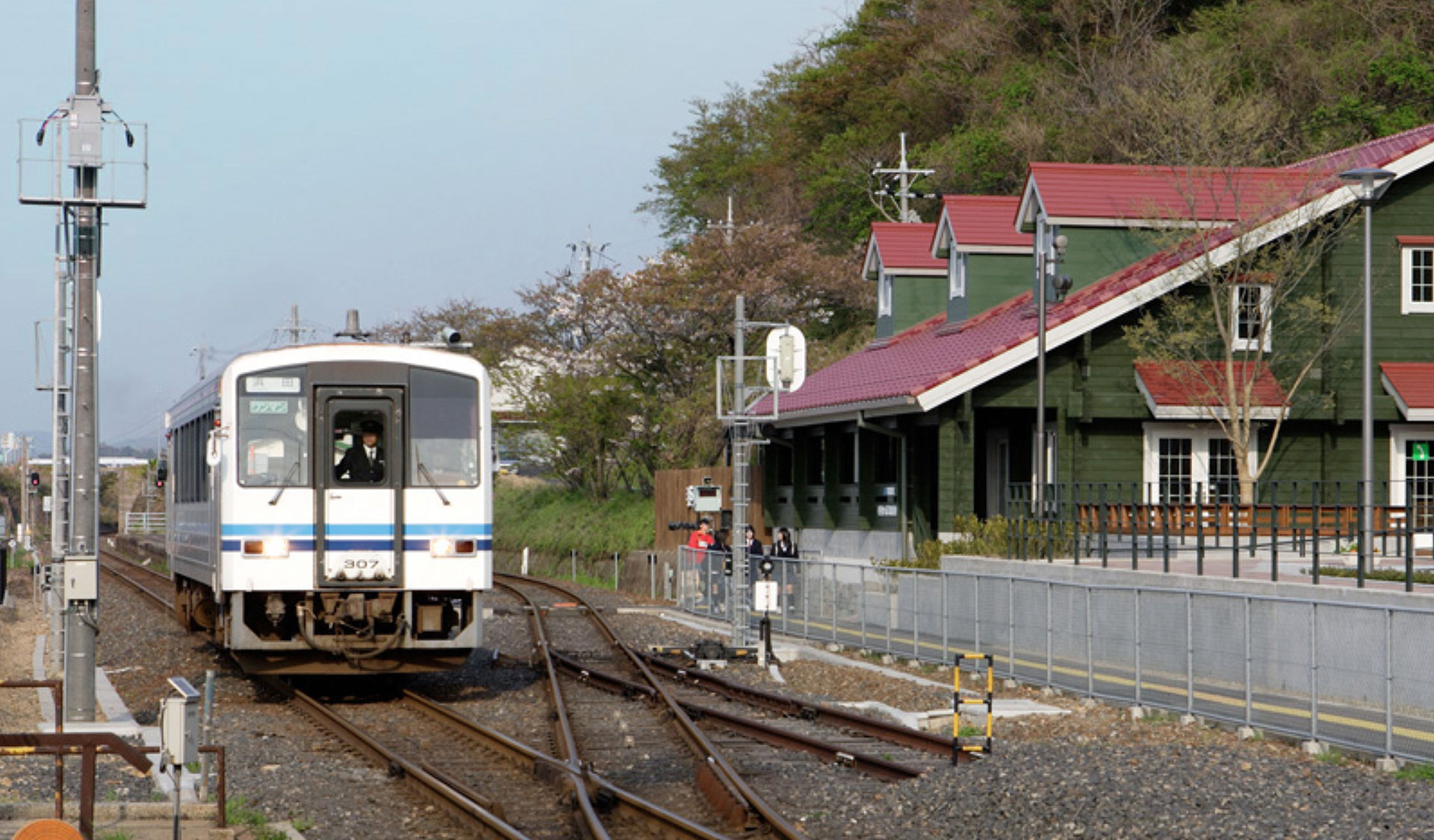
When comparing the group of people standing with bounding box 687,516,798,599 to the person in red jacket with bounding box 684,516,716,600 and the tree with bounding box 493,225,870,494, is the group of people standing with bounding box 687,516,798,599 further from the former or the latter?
the tree with bounding box 493,225,870,494

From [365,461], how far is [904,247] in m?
22.5

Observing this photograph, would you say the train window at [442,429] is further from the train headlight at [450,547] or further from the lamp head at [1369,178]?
the lamp head at [1369,178]

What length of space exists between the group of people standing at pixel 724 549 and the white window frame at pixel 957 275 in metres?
6.49

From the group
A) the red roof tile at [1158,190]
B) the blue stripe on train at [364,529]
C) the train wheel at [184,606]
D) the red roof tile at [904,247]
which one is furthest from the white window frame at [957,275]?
the blue stripe on train at [364,529]

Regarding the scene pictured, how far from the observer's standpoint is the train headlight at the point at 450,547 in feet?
55.6

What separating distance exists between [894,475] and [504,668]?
42.2 feet

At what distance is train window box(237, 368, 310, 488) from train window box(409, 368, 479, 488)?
106 cm

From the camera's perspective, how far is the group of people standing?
2631cm

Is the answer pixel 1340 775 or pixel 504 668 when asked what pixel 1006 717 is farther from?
pixel 504 668

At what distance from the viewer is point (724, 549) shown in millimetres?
31438

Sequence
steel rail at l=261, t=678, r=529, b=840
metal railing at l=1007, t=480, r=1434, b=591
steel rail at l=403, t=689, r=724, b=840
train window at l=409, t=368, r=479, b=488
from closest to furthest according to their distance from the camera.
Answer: steel rail at l=403, t=689, r=724, b=840 < steel rail at l=261, t=678, r=529, b=840 < train window at l=409, t=368, r=479, b=488 < metal railing at l=1007, t=480, r=1434, b=591

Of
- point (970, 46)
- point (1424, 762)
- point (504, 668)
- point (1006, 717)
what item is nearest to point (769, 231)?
point (970, 46)

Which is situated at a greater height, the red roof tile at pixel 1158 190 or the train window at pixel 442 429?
the red roof tile at pixel 1158 190

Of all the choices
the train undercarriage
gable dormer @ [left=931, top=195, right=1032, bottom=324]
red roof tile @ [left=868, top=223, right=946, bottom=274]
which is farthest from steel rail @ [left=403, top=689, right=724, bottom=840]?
red roof tile @ [left=868, top=223, right=946, bottom=274]
